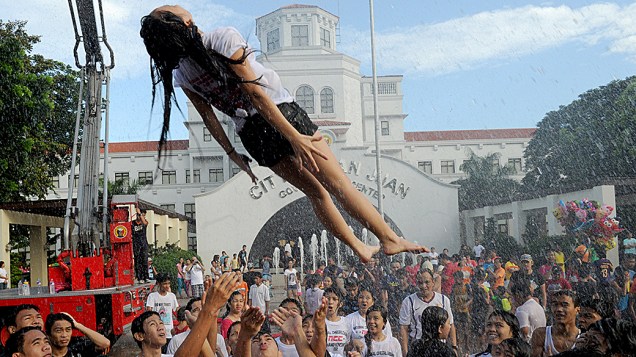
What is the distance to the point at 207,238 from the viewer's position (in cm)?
2959

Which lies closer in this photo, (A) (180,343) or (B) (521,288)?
(A) (180,343)

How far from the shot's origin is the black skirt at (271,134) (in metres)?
3.25

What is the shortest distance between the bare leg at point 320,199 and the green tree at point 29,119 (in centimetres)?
1392

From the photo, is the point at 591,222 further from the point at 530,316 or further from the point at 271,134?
the point at 271,134

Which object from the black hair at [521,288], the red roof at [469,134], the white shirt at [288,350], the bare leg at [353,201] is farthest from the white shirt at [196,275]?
the red roof at [469,134]

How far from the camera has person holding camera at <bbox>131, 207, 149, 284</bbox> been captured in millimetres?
11930

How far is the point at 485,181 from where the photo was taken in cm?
4297

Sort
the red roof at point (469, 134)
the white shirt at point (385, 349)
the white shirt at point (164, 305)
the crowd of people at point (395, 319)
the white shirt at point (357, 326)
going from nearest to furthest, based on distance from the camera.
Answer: the crowd of people at point (395, 319), the white shirt at point (385, 349), the white shirt at point (357, 326), the white shirt at point (164, 305), the red roof at point (469, 134)

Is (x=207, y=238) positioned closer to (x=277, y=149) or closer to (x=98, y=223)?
(x=98, y=223)

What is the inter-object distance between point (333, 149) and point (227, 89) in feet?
82.9

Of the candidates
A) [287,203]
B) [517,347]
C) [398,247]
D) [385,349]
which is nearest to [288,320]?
[398,247]

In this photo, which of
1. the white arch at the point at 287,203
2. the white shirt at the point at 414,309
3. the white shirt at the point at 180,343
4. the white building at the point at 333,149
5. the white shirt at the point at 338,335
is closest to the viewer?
the white shirt at the point at 180,343

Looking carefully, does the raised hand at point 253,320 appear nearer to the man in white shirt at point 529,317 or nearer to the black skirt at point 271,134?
the black skirt at point 271,134

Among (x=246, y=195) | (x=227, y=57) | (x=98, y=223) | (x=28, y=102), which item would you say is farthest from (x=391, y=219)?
(x=227, y=57)
